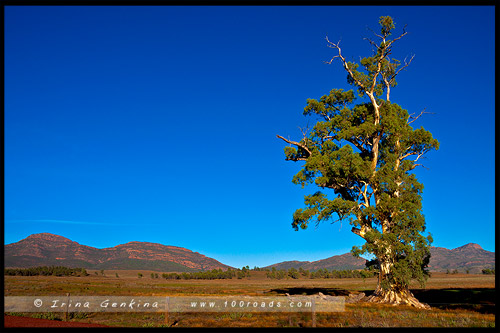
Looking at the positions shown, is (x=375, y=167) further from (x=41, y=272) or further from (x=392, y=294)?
(x=41, y=272)

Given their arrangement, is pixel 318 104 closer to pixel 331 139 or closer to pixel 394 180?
pixel 331 139

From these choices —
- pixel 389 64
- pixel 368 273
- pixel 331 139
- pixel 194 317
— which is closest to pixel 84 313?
pixel 194 317

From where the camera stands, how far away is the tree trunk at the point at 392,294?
23.2 meters

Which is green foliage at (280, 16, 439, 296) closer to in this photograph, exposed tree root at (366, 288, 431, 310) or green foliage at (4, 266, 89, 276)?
exposed tree root at (366, 288, 431, 310)

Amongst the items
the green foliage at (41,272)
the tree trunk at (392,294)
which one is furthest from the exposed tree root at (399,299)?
the green foliage at (41,272)

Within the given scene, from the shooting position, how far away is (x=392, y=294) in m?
23.7

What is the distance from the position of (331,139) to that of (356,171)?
4.13 m

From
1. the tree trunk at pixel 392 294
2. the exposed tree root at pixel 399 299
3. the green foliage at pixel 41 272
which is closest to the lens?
the exposed tree root at pixel 399 299

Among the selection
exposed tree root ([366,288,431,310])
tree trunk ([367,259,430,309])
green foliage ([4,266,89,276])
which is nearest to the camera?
exposed tree root ([366,288,431,310])

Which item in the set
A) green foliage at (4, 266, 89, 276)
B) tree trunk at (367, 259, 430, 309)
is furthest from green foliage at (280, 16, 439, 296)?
green foliage at (4, 266, 89, 276)

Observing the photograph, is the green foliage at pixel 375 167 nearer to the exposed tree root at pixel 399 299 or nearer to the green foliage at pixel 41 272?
the exposed tree root at pixel 399 299

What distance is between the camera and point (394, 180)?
2477cm

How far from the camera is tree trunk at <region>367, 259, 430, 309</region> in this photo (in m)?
23.2

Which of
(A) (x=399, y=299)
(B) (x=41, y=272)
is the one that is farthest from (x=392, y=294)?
(B) (x=41, y=272)
